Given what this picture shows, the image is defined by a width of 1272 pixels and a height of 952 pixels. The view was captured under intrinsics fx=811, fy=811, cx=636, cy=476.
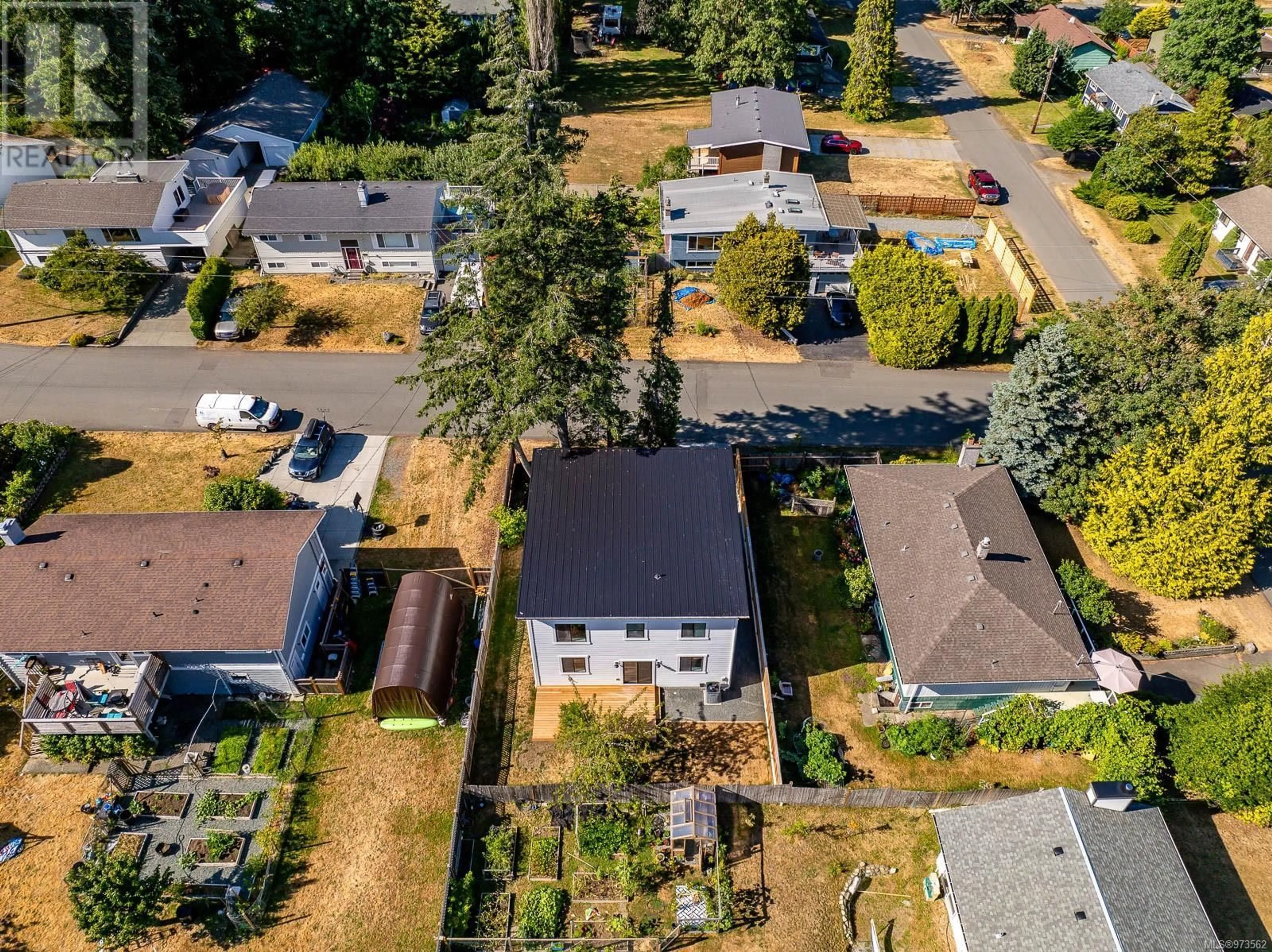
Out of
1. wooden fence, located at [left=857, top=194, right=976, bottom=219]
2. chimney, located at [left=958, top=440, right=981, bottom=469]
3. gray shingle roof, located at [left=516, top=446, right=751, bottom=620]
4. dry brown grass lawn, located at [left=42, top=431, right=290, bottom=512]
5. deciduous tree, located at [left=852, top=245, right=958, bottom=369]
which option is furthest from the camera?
wooden fence, located at [left=857, top=194, right=976, bottom=219]

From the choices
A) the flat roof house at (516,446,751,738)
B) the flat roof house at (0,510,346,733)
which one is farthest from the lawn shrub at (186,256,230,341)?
the flat roof house at (516,446,751,738)

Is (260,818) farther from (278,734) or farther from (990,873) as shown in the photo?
(990,873)

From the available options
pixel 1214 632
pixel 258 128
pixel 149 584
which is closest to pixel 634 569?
pixel 149 584

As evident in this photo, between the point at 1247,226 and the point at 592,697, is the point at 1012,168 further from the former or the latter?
the point at 592,697

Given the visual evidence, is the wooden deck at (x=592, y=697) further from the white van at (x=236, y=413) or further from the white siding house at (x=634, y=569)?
the white van at (x=236, y=413)

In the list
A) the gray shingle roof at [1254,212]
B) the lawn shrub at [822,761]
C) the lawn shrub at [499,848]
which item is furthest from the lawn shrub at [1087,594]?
the gray shingle roof at [1254,212]

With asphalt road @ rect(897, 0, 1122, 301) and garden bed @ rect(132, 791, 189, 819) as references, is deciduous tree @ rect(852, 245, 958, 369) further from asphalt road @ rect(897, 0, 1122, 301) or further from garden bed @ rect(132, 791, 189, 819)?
garden bed @ rect(132, 791, 189, 819)
